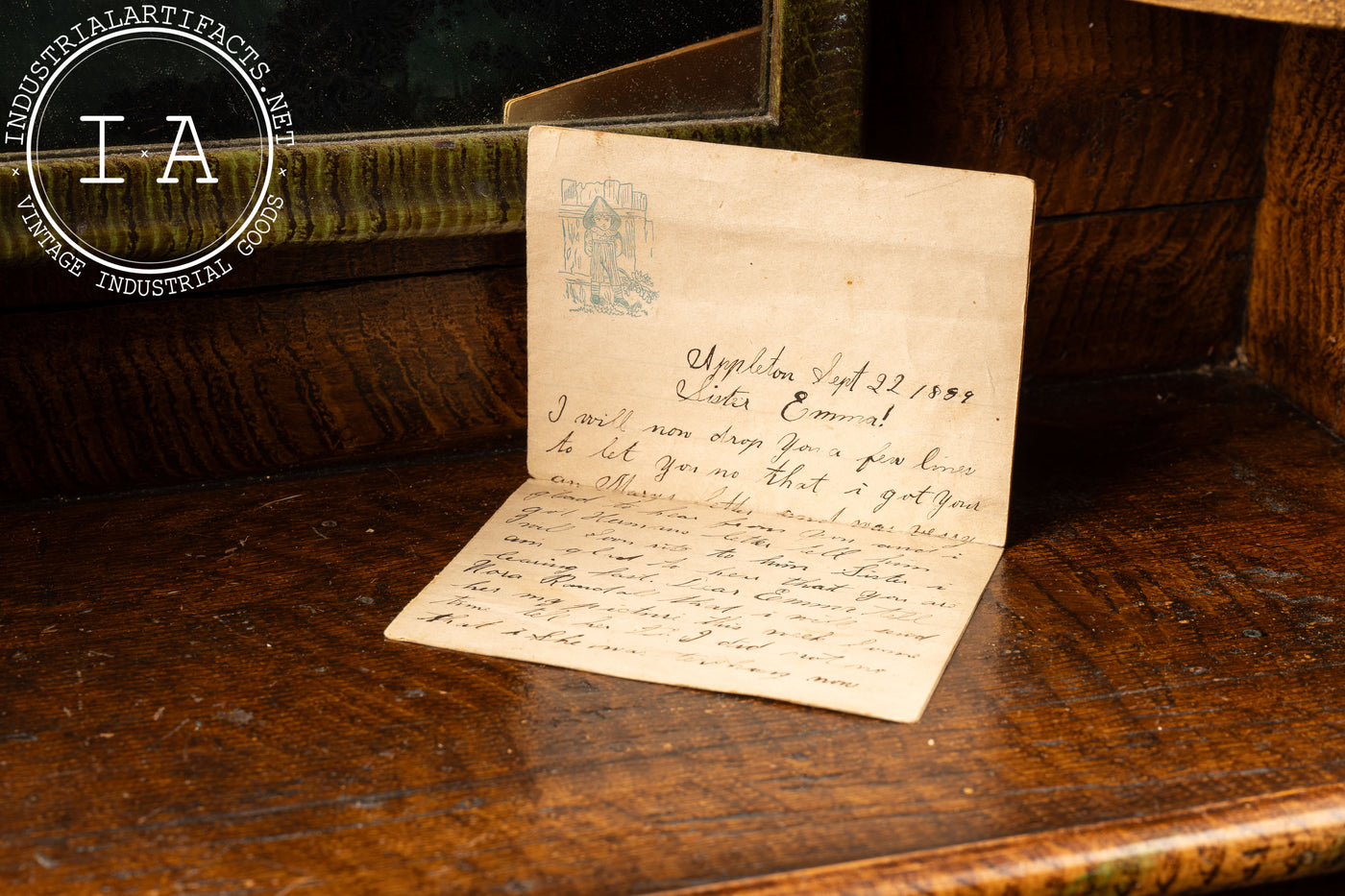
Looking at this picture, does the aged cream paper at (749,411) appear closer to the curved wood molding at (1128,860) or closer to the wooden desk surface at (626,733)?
the wooden desk surface at (626,733)

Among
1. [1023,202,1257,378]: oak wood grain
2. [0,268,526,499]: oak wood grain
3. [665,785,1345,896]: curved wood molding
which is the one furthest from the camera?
[1023,202,1257,378]: oak wood grain

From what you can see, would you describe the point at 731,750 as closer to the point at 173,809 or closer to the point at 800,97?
the point at 173,809

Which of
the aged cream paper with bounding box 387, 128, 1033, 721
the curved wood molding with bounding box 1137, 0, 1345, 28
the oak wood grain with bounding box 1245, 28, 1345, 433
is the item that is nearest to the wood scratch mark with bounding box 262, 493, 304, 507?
the aged cream paper with bounding box 387, 128, 1033, 721

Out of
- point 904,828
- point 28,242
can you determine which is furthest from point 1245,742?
point 28,242

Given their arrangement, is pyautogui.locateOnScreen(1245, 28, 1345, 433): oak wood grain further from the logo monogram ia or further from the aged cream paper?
the logo monogram ia

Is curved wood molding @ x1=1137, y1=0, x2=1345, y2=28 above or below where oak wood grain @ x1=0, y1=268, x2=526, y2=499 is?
above

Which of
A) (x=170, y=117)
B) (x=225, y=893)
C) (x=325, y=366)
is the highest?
(x=170, y=117)

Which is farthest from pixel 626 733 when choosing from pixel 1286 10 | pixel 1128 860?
pixel 1286 10

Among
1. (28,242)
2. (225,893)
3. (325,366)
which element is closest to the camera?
(225,893)
